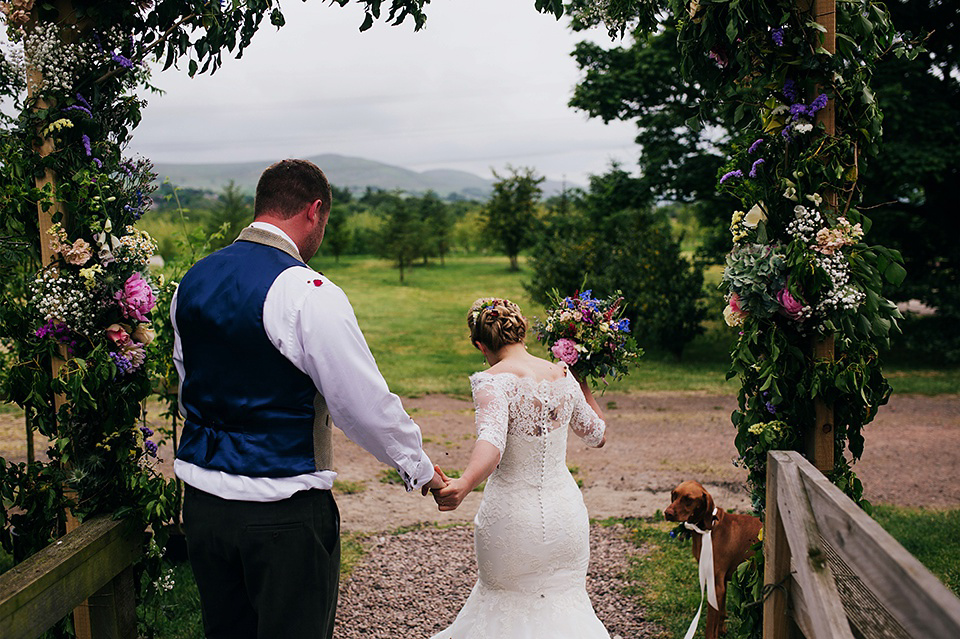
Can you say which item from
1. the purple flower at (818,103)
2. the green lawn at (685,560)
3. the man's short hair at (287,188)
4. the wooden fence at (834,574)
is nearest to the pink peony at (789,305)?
the wooden fence at (834,574)

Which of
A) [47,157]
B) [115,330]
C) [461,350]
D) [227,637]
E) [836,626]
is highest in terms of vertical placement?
[47,157]

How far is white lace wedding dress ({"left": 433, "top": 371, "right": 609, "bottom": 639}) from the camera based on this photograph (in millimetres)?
4285

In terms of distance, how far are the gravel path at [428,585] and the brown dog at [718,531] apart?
55 cm

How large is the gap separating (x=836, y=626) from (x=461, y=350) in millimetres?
18114

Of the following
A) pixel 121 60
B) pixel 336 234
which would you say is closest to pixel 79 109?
pixel 121 60

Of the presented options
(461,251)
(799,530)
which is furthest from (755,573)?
(461,251)

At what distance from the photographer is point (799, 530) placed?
292cm

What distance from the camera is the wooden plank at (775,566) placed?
3.29 m

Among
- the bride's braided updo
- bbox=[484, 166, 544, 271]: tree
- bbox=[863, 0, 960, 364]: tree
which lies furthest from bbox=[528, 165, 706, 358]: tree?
bbox=[484, 166, 544, 271]: tree

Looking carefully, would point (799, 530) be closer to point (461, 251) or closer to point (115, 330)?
point (115, 330)

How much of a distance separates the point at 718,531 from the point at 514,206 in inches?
1352

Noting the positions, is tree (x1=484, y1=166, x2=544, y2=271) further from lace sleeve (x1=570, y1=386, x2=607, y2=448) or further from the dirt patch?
lace sleeve (x1=570, y1=386, x2=607, y2=448)

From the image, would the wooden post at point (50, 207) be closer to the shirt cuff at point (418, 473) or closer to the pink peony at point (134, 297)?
the pink peony at point (134, 297)

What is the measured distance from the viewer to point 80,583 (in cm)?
328
